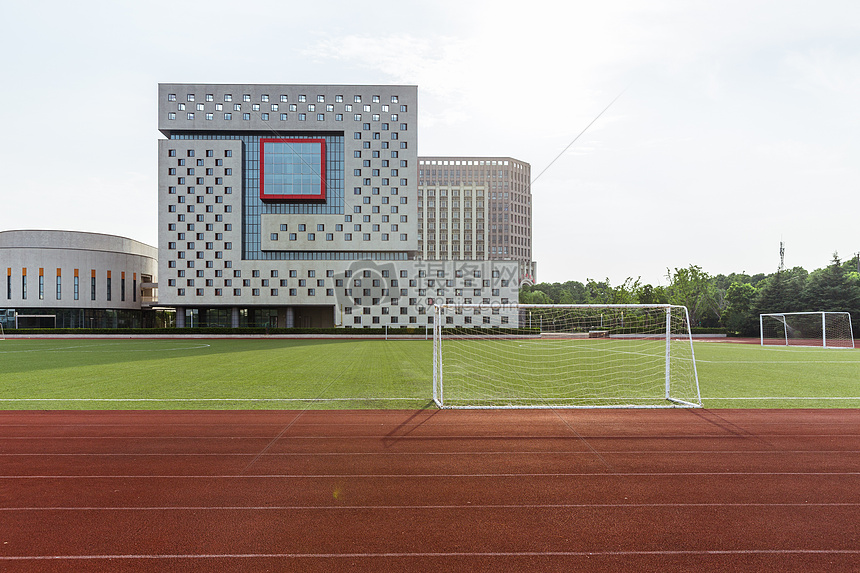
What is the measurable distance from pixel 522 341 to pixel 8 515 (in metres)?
41.4

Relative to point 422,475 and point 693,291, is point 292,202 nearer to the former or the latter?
point 693,291

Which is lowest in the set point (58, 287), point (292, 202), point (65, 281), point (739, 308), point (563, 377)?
point (563, 377)

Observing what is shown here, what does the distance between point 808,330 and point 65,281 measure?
85.3m

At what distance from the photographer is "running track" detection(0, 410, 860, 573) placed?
4.89 meters

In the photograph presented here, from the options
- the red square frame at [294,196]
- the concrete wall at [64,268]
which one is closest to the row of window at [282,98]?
the red square frame at [294,196]

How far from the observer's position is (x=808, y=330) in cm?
4884

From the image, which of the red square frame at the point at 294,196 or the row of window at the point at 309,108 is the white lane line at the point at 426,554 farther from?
the row of window at the point at 309,108

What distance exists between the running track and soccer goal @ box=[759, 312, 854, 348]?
43.8 m

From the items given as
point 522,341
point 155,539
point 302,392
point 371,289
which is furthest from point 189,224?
point 155,539

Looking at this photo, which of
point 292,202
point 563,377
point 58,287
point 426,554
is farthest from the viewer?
point 292,202

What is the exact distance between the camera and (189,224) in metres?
69.7

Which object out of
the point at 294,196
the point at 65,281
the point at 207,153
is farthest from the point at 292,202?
the point at 65,281

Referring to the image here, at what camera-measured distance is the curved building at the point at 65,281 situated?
224ft

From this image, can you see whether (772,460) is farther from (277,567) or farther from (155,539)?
(155,539)
